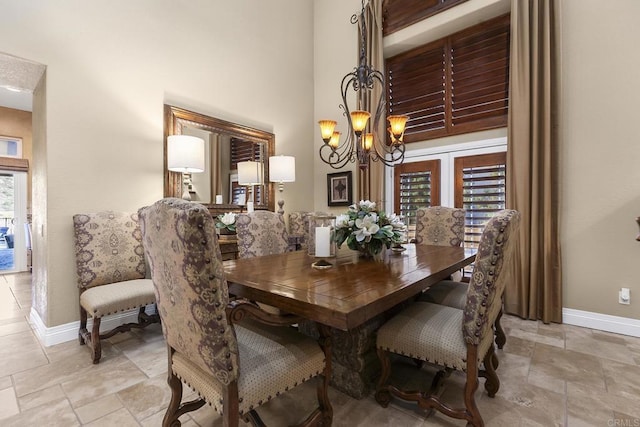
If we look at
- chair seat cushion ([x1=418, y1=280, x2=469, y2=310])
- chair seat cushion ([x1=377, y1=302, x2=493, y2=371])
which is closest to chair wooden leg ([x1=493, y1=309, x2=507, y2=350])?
chair seat cushion ([x1=418, y1=280, x2=469, y2=310])

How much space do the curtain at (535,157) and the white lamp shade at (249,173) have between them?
2879 mm

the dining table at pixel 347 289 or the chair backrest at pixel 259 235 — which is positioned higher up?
the chair backrest at pixel 259 235

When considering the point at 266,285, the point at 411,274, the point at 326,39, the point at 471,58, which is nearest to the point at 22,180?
the point at 326,39

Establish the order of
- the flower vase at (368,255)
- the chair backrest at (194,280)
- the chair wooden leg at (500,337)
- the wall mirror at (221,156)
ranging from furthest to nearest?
the wall mirror at (221,156)
the chair wooden leg at (500,337)
the flower vase at (368,255)
the chair backrest at (194,280)

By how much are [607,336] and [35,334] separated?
489 centimetres

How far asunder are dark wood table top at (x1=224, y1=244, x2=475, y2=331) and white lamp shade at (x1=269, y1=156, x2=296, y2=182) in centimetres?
179

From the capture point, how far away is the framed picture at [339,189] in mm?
4414

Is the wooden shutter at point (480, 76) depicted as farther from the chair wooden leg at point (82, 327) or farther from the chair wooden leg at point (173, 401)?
the chair wooden leg at point (82, 327)

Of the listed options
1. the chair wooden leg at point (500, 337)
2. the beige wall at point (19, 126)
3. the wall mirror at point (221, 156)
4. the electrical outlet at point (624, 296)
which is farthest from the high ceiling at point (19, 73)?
the electrical outlet at point (624, 296)

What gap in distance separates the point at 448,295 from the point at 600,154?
2.07 metres

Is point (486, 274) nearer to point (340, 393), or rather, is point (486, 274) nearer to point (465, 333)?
point (465, 333)

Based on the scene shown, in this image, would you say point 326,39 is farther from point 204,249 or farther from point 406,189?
point 204,249

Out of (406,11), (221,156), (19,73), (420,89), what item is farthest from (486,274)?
(406,11)

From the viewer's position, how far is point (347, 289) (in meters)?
1.28
